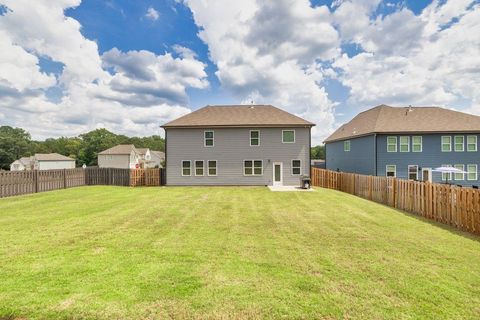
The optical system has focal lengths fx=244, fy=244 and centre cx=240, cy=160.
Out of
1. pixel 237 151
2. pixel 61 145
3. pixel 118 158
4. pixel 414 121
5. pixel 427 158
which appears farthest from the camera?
pixel 61 145

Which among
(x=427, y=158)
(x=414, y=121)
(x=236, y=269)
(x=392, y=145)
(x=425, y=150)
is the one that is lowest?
(x=236, y=269)

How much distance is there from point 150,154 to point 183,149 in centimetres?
5680

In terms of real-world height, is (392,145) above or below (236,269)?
above

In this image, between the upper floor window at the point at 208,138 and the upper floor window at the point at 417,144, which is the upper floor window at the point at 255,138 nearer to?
the upper floor window at the point at 208,138

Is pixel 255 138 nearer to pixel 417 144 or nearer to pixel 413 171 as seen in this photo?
pixel 413 171

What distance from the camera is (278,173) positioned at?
69.6 ft

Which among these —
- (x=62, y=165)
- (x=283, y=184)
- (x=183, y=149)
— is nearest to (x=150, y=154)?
(x=62, y=165)

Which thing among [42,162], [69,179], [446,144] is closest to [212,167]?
[69,179]

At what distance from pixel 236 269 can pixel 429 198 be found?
8.84 m

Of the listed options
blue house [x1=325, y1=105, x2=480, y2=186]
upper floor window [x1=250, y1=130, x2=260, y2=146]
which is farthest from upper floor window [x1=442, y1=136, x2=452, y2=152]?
upper floor window [x1=250, y1=130, x2=260, y2=146]

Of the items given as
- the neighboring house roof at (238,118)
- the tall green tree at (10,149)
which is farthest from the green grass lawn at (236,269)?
the tall green tree at (10,149)

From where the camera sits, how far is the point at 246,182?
2125 centimetres

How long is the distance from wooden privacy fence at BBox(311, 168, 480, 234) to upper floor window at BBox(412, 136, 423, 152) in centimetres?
1002

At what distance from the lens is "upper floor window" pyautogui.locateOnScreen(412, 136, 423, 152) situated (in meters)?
22.0
